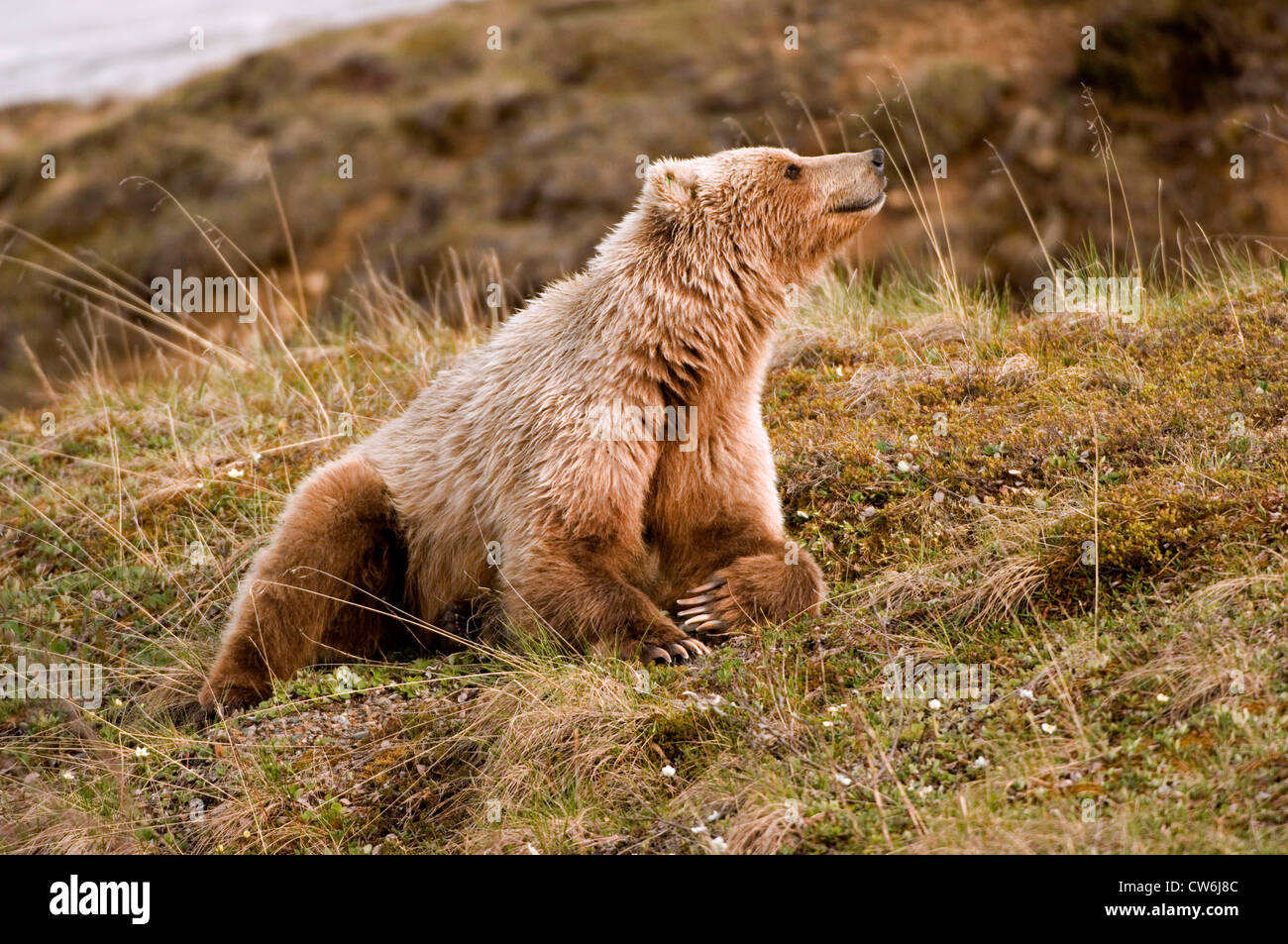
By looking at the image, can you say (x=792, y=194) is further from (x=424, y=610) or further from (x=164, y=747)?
(x=164, y=747)

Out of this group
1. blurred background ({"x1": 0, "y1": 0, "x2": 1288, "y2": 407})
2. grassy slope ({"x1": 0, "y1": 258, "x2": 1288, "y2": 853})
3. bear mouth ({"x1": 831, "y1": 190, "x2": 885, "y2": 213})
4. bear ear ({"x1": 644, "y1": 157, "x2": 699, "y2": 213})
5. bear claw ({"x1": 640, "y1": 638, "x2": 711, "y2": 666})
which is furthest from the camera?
blurred background ({"x1": 0, "y1": 0, "x2": 1288, "y2": 407})

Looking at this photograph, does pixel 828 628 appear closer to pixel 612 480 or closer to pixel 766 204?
pixel 612 480

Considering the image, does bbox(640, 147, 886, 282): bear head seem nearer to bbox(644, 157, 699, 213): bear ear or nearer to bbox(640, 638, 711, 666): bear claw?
bbox(644, 157, 699, 213): bear ear

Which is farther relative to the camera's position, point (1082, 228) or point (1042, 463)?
point (1082, 228)

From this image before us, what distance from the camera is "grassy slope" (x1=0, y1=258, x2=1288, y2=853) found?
13.0 ft

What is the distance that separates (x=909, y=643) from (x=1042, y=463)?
1.44 m

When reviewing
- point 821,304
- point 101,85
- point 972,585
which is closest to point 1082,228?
point 821,304

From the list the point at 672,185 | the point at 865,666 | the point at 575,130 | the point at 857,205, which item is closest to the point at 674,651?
the point at 865,666

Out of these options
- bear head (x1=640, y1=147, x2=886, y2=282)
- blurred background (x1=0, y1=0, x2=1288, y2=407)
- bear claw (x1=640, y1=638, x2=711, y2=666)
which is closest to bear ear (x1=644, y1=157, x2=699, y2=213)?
bear head (x1=640, y1=147, x2=886, y2=282)

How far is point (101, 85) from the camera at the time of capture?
3033cm

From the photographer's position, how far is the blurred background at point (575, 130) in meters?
16.6

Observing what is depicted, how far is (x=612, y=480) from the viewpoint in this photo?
17.5ft

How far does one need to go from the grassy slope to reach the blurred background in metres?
6.11

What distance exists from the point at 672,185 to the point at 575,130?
18353 millimetres
